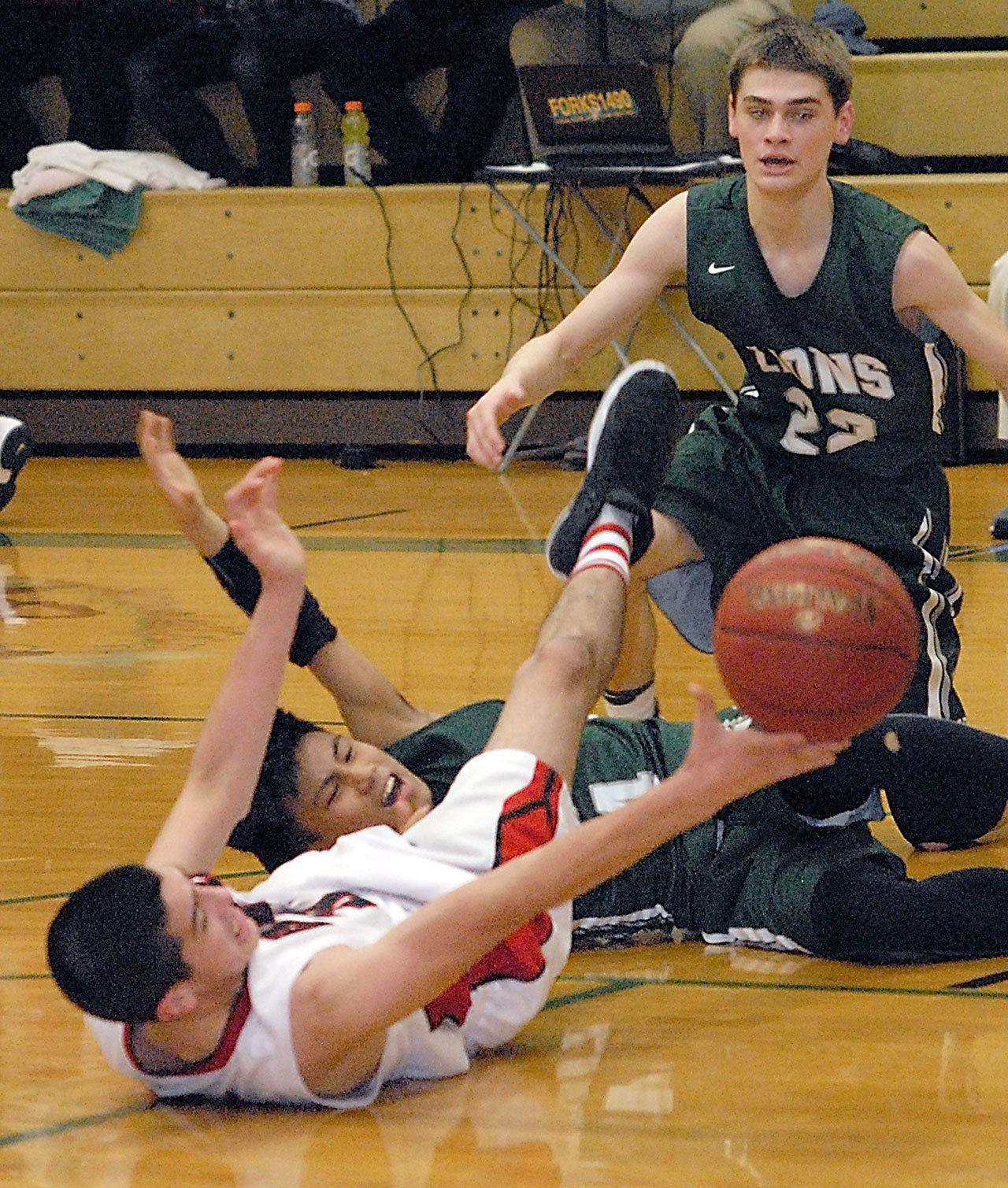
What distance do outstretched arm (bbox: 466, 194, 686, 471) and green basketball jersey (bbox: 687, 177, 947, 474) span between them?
0.04 meters

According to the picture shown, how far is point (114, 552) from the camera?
5.88m

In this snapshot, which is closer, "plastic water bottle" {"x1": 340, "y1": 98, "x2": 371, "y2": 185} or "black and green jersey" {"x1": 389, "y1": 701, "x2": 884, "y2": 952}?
"black and green jersey" {"x1": 389, "y1": 701, "x2": 884, "y2": 952}

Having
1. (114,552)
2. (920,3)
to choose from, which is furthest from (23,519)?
(920,3)

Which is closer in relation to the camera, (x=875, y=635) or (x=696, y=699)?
(x=696, y=699)

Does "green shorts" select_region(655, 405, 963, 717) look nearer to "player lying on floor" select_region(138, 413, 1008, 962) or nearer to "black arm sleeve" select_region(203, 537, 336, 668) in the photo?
"player lying on floor" select_region(138, 413, 1008, 962)

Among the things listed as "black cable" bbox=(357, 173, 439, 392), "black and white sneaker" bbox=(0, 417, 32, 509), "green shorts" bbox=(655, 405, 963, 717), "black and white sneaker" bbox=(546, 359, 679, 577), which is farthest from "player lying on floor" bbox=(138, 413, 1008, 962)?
"black cable" bbox=(357, 173, 439, 392)

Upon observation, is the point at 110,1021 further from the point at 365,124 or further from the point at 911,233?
the point at 365,124

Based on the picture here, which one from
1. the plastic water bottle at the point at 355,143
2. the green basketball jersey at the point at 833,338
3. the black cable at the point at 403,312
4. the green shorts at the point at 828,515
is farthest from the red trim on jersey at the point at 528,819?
the plastic water bottle at the point at 355,143

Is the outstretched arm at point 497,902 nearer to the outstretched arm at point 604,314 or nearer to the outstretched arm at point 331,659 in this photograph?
the outstretched arm at point 331,659

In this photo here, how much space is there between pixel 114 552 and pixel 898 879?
3.77m

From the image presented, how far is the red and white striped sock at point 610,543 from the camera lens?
289cm

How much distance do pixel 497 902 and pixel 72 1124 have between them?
551 millimetres

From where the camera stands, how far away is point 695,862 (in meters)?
2.72

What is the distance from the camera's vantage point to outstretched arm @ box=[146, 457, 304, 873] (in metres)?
2.35
